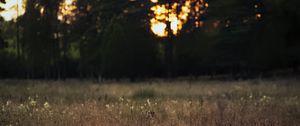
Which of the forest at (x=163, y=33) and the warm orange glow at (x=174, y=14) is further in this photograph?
the warm orange glow at (x=174, y=14)

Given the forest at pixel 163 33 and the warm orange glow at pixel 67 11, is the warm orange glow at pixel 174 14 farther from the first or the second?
the warm orange glow at pixel 67 11

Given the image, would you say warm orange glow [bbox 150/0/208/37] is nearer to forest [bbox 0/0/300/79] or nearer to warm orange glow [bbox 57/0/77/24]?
forest [bbox 0/0/300/79]

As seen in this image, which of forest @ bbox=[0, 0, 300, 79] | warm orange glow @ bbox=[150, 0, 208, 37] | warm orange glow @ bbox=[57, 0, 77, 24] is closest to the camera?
forest @ bbox=[0, 0, 300, 79]

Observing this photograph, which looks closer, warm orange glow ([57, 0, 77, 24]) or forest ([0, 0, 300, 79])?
forest ([0, 0, 300, 79])

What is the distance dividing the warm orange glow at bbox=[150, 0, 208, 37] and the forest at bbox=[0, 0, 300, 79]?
91 mm

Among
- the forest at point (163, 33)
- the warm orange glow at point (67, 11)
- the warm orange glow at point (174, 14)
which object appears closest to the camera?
the forest at point (163, 33)

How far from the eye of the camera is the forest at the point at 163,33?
33844 millimetres

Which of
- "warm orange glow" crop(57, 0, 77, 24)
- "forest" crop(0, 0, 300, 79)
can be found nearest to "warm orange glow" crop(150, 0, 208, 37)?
"forest" crop(0, 0, 300, 79)

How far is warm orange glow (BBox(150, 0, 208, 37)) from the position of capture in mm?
38550

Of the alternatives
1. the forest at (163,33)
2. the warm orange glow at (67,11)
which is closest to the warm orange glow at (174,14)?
the forest at (163,33)

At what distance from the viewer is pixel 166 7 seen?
127 feet

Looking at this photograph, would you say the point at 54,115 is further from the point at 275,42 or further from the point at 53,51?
the point at 53,51

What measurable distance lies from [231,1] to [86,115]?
91.4ft

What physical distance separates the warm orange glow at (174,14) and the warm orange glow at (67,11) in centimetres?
893
